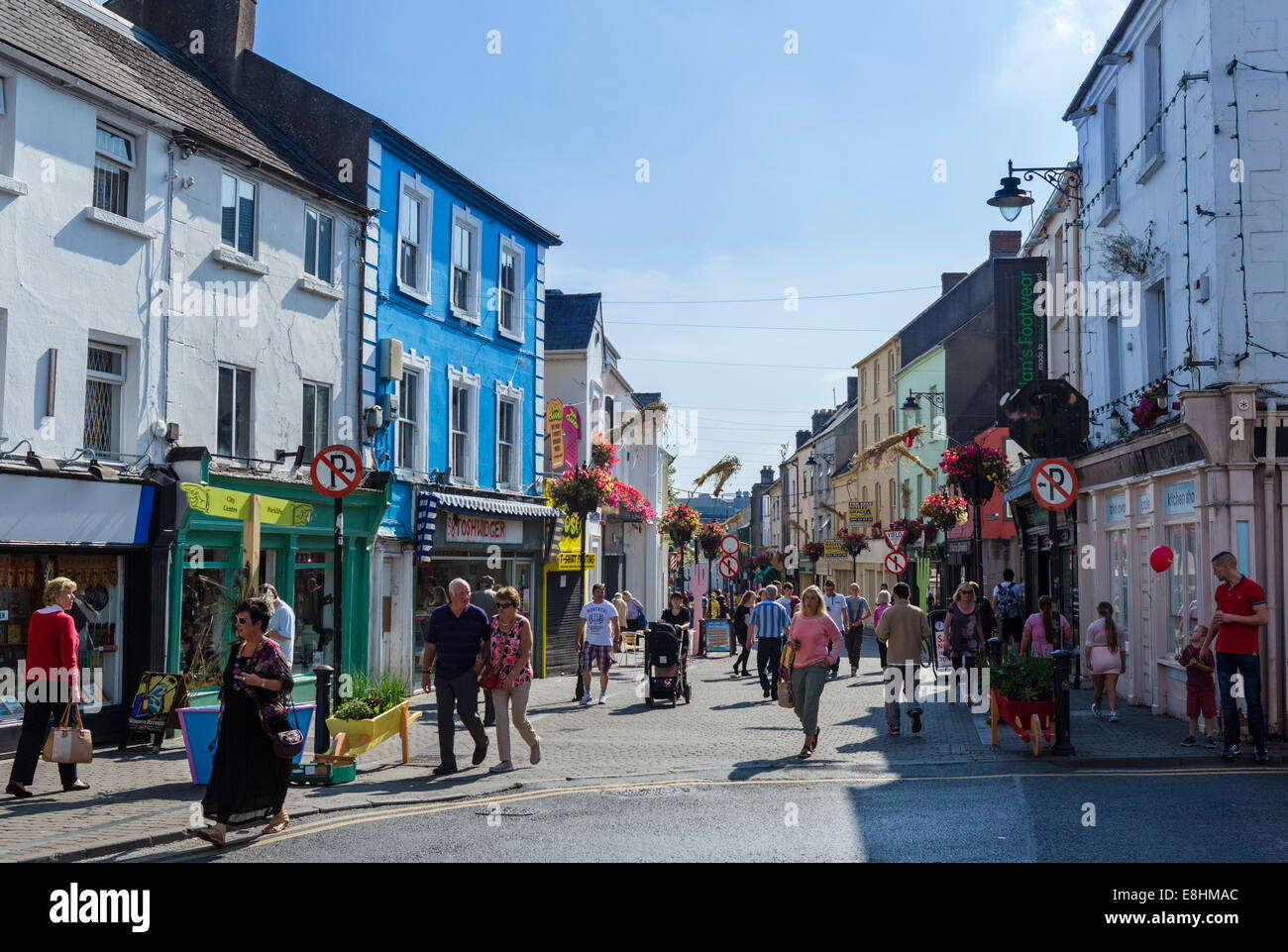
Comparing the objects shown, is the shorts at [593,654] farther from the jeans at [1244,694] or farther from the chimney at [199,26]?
the chimney at [199,26]

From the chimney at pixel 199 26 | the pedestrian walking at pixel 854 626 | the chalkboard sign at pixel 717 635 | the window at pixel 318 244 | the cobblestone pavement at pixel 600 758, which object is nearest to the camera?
the cobblestone pavement at pixel 600 758

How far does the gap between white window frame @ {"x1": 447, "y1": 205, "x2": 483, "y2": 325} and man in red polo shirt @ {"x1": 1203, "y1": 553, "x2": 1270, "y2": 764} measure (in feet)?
48.4

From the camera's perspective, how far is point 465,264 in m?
23.7

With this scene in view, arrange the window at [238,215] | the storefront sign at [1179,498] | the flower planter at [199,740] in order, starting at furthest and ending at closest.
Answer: the window at [238,215] < the storefront sign at [1179,498] < the flower planter at [199,740]

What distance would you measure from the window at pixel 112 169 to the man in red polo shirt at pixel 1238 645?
12.8 metres

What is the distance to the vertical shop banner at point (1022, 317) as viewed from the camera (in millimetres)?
23281

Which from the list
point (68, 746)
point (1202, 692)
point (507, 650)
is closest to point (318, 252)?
point (507, 650)

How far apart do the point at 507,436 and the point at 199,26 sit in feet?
31.2

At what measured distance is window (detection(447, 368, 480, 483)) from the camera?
23.1 metres

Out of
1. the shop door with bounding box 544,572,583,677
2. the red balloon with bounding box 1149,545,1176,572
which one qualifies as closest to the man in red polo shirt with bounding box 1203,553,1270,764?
the red balloon with bounding box 1149,545,1176,572

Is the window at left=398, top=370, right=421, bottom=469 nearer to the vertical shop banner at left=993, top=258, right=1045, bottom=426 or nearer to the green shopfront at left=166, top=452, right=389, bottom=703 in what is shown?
the green shopfront at left=166, top=452, right=389, bottom=703

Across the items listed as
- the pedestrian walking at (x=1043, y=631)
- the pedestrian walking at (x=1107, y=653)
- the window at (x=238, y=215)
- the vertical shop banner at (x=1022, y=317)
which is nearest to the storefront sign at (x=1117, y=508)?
the pedestrian walking at (x=1043, y=631)
